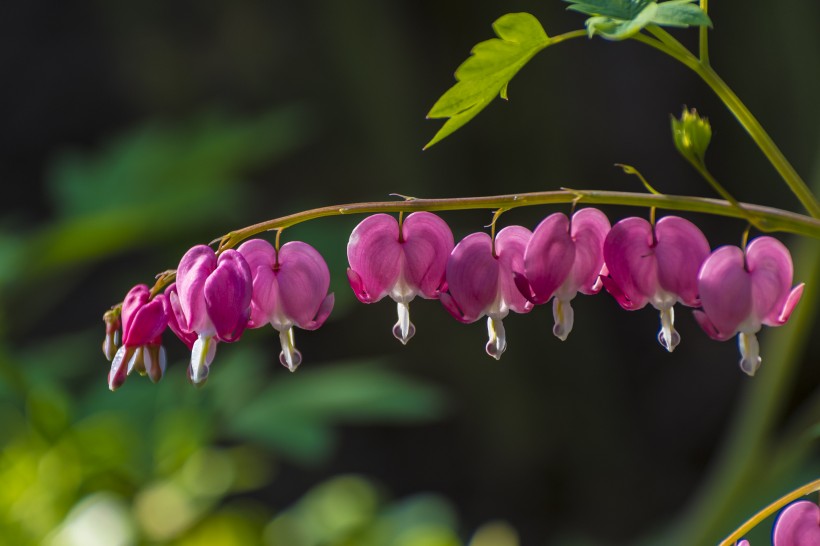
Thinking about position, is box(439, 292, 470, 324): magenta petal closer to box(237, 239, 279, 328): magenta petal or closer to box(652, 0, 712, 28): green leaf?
box(237, 239, 279, 328): magenta petal

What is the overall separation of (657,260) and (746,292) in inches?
2.3

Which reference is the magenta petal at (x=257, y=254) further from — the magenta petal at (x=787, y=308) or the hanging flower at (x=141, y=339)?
the magenta petal at (x=787, y=308)

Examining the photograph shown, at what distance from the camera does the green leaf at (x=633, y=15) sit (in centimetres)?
53

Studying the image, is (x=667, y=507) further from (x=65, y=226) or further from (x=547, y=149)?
(x=65, y=226)

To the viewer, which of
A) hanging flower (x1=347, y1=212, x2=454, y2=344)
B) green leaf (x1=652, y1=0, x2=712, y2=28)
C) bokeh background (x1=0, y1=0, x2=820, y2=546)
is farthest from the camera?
bokeh background (x1=0, y1=0, x2=820, y2=546)

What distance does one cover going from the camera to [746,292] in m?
0.58

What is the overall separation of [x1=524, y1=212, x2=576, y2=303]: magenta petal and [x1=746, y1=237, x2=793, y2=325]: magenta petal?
0.38 ft

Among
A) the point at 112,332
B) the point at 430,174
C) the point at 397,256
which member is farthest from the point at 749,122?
the point at 430,174

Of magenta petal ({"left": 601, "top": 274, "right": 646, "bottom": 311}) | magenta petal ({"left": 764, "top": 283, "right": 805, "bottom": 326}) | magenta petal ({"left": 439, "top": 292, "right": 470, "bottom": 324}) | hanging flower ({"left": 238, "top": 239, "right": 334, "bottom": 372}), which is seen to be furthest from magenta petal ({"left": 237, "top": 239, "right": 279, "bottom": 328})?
magenta petal ({"left": 764, "top": 283, "right": 805, "bottom": 326})

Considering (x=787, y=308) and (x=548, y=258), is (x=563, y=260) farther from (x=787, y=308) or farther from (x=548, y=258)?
(x=787, y=308)

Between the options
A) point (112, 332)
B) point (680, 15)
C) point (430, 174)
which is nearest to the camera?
point (680, 15)

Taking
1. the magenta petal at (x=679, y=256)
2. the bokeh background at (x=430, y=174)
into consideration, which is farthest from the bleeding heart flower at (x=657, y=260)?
the bokeh background at (x=430, y=174)

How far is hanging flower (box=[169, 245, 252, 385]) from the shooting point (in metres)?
0.58

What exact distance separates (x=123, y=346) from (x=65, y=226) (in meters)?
1.60
